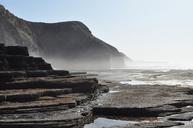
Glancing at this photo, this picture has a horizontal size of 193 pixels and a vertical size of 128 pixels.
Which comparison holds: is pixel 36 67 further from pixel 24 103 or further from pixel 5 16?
pixel 5 16

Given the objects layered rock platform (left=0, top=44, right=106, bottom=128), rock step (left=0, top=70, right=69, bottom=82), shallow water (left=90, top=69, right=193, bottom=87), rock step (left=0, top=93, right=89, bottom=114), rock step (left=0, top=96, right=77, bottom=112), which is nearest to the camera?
layered rock platform (left=0, top=44, right=106, bottom=128)

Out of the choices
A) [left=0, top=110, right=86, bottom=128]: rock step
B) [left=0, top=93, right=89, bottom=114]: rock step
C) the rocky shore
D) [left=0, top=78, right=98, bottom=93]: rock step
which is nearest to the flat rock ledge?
the rocky shore

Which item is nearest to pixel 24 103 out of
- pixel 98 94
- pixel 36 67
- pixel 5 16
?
pixel 98 94

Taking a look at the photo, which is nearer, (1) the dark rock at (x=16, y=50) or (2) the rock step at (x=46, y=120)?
(2) the rock step at (x=46, y=120)

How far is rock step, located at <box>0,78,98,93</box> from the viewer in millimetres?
33969

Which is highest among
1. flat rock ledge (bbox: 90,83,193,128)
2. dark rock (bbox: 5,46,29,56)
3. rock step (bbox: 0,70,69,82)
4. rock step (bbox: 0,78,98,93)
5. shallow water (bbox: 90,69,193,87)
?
dark rock (bbox: 5,46,29,56)

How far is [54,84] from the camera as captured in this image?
1414 inches

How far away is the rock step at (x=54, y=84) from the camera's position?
34.0 meters

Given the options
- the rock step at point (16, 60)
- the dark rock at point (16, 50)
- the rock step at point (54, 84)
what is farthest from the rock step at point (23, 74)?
the dark rock at point (16, 50)

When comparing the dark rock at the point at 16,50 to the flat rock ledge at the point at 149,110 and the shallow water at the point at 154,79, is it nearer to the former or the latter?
the flat rock ledge at the point at 149,110

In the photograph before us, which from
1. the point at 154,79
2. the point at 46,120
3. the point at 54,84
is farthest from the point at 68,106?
the point at 154,79

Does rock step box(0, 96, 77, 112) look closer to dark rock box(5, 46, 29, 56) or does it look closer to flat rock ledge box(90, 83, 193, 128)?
flat rock ledge box(90, 83, 193, 128)

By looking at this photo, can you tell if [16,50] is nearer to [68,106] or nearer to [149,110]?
[68,106]

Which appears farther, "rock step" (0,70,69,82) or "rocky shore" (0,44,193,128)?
"rock step" (0,70,69,82)
